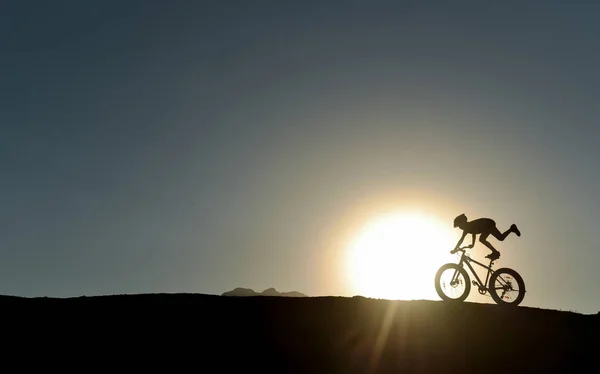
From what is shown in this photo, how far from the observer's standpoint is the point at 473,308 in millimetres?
18188

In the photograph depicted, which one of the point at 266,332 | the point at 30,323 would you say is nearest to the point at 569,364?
the point at 266,332

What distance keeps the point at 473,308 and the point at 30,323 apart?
13534 millimetres

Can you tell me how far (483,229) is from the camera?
1855 centimetres

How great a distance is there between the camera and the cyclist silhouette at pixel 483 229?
60.6 ft

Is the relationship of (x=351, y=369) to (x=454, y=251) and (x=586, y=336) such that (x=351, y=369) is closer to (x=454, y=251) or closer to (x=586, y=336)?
(x=454, y=251)

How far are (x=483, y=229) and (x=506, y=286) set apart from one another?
2.07 m

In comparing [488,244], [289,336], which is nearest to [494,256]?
[488,244]

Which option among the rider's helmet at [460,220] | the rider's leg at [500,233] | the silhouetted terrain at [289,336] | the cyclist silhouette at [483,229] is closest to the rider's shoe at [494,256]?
the cyclist silhouette at [483,229]

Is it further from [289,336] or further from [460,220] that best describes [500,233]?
[289,336]

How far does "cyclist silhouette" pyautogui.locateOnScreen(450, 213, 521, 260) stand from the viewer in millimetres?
18458

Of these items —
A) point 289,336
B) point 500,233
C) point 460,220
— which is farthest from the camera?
point 460,220

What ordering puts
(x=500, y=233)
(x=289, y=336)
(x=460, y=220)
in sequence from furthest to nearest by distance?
(x=460, y=220)
(x=500, y=233)
(x=289, y=336)

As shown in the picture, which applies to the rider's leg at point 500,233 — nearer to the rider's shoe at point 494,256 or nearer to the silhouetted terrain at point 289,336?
the rider's shoe at point 494,256

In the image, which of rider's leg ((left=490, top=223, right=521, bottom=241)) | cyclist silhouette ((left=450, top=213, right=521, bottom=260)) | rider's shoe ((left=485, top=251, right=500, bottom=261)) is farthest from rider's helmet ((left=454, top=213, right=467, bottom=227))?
rider's shoe ((left=485, top=251, right=500, bottom=261))
